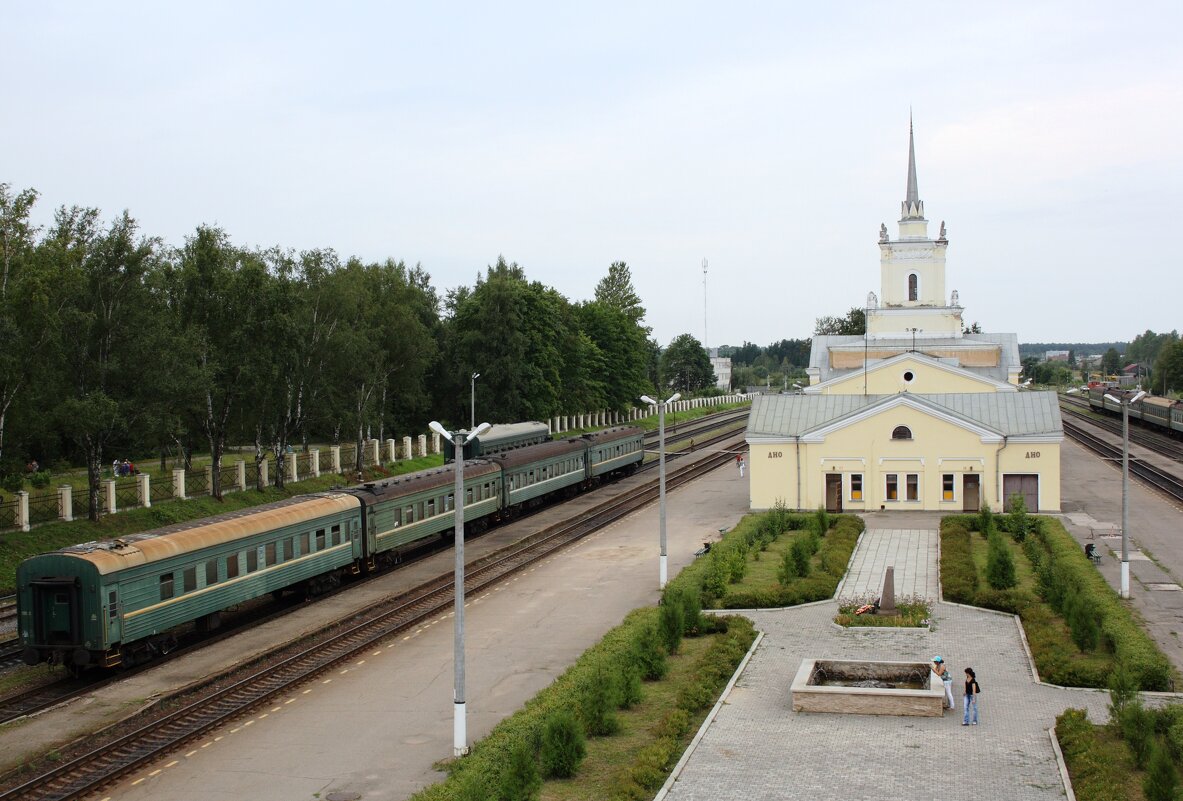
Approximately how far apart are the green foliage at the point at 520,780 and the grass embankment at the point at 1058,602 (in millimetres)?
11963

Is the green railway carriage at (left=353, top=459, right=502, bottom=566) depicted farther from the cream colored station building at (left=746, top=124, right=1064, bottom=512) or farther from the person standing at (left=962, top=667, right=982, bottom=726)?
the person standing at (left=962, top=667, right=982, bottom=726)

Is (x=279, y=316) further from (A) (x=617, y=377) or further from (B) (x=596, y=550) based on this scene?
(A) (x=617, y=377)

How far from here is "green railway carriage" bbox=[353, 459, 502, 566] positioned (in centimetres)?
3472

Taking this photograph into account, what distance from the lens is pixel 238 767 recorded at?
60.6ft

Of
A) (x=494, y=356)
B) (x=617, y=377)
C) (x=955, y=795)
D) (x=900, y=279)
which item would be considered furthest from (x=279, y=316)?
(x=617, y=377)

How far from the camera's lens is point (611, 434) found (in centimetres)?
6462

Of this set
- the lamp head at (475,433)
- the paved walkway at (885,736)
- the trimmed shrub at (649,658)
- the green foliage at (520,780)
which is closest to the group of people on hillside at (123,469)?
the trimmed shrub at (649,658)

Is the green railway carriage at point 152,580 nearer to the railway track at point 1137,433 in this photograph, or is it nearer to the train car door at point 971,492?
the train car door at point 971,492

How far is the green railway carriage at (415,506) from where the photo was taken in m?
34.7

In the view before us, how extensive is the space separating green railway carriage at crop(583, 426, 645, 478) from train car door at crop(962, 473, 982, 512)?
21.0 metres

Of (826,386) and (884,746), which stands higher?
(826,386)

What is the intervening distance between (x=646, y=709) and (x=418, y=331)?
47.8 m

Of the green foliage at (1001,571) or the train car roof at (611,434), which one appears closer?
the green foliage at (1001,571)

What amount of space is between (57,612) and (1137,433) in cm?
9004
